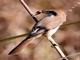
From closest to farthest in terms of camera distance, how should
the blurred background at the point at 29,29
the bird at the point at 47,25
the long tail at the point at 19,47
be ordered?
1. the long tail at the point at 19,47
2. the bird at the point at 47,25
3. the blurred background at the point at 29,29

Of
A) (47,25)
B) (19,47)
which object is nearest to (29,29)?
(47,25)

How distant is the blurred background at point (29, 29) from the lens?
7.29 ft

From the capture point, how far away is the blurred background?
222 cm

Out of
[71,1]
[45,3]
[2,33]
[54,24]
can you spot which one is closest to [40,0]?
[45,3]

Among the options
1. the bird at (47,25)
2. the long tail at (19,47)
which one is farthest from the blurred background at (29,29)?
the long tail at (19,47)

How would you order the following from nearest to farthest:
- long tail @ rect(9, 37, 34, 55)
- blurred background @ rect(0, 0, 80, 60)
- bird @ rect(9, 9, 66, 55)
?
long tail @ rect(9, 37, 34, 55), bird @ rect(9, 9, 66, 55), blurred background @ rect(0, 0, 80, 60)

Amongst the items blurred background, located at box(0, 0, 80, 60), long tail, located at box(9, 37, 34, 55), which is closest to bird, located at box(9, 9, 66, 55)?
long tail, located at box(9, 37, 34, 55)

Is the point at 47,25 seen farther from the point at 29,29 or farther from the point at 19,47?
the point at 29,29

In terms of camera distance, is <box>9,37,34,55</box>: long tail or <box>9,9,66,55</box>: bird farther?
<box>9,9,66,55</box>: bird

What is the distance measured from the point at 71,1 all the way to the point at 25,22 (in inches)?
13.0

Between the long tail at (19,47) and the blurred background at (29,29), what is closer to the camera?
the long tail at (19,47)

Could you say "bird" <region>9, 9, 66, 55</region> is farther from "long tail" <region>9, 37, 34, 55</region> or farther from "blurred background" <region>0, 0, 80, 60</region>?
"blurred background" <region>0, 0, 80, 60</region>

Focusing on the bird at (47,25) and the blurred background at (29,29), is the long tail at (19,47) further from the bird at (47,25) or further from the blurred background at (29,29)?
the blurred background at (29,29)

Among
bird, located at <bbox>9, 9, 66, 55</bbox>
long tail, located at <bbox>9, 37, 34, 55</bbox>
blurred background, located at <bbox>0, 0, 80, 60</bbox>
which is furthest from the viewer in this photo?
blurred background, located at <bbox>0, 0, 80, 60</bbox>
